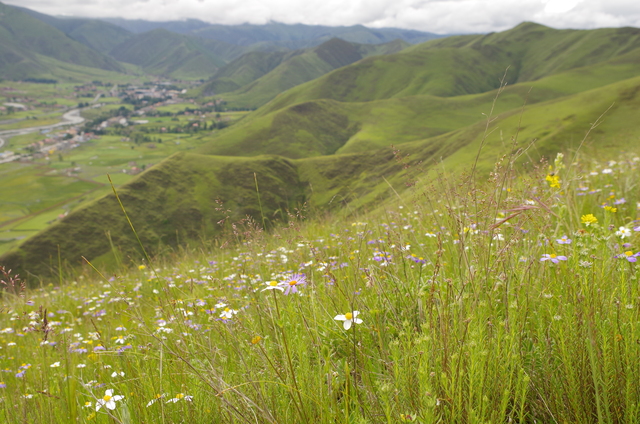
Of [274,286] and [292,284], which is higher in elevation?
[274,286]

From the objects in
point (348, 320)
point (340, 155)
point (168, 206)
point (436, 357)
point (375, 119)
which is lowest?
point (168, 206)

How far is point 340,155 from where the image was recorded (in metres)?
98.1

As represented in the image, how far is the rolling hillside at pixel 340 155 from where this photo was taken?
2192 centimetres

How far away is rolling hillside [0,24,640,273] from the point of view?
21.9m

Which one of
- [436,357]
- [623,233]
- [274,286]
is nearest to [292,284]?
[274,286]

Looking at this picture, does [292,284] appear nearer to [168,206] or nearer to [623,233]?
[623,233]

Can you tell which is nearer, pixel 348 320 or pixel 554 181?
pixel 348 320

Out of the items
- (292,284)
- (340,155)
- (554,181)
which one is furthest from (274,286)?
(340,155)

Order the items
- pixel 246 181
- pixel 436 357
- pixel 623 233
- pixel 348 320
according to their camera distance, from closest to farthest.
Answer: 1. pixel 348 320
2. pixel 436 357
3. pixel 623 233
4. pixel 246 181

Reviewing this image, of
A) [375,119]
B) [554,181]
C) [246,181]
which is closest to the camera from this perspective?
[554,181]

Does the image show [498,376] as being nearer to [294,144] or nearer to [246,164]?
[246,164]

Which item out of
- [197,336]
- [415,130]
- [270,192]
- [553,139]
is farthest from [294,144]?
[197,336]

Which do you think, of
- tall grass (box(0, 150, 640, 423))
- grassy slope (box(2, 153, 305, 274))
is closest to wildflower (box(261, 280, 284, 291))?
tall grass (box(0, 150, 640, 423))

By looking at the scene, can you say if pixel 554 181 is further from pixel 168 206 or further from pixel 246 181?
pixel 246 181
